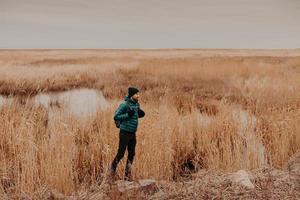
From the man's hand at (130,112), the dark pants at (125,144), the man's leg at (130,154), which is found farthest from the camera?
the man's leg at (130,154)

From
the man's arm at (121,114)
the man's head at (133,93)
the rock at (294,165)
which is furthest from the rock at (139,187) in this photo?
the rock at (294,165)

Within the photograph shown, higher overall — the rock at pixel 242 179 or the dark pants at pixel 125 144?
the dark pants at pixel 125 144

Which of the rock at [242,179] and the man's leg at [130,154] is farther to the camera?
the man's leg at [130,154]

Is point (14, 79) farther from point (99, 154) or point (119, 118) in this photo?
point (119, 118)

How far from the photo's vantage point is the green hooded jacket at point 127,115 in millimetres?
5691

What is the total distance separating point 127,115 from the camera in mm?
5668

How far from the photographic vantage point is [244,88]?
16906 mm

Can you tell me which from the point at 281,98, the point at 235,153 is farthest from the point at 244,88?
the point at 235,153

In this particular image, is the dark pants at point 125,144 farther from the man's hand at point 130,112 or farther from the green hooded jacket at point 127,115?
the man's hand at point 130,112

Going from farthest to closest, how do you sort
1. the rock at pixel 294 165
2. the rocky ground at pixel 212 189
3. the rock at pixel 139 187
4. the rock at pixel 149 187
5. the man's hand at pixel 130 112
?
the rock at pixel 294 165
the man's hand at pixel 130 112
the rock at pixel 149 187
the rock at pixel 139 187
the rocky ground at pixel 212 189

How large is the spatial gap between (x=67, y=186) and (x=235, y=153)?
278 cm

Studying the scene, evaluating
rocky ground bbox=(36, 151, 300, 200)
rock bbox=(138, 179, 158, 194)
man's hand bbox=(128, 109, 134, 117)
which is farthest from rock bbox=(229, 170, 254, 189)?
man's hand bbox=(128, 109, 134, 117)

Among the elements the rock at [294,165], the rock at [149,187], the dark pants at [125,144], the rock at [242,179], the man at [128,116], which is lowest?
the rock at [149,187]

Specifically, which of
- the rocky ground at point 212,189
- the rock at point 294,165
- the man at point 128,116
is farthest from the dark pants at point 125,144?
the rock at point 294,165
